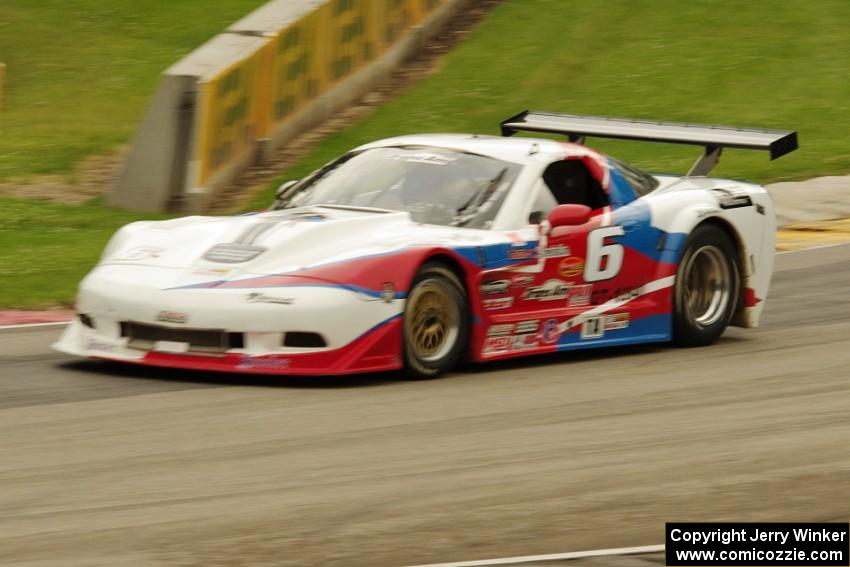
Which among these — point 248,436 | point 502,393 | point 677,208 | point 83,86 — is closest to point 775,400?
point 502,393

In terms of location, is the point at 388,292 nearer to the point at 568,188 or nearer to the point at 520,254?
the point at 520,254

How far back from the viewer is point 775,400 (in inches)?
325

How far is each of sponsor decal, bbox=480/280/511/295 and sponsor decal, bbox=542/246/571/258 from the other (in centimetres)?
35

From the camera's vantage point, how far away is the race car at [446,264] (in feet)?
26.7

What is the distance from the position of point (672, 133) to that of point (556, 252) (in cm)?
183

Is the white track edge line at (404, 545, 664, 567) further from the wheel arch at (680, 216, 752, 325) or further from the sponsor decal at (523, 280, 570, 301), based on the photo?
the wheel arch at (680, 216, 752, 325)

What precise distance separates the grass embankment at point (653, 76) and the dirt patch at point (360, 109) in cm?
20

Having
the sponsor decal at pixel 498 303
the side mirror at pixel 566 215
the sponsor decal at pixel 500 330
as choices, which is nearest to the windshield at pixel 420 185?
the side mirror at pixel 566 215

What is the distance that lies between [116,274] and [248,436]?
74.2 inches

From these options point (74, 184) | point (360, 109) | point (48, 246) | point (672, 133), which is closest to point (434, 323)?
point (672, 133)

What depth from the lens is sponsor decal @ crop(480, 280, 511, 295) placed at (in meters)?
8.80

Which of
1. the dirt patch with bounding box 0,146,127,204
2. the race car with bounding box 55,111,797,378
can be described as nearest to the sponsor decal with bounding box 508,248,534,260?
the race car with bounding box 55,111,797,378

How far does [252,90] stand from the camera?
17.2 m

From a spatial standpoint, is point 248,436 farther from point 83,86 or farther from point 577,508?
point 83,86
